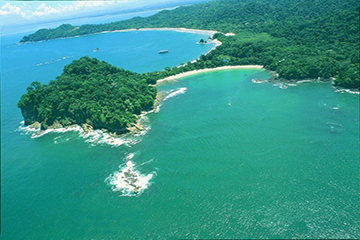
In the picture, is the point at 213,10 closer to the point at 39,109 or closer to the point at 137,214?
the point at 39,109

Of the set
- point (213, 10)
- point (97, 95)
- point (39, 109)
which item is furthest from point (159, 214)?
point (213, 10)

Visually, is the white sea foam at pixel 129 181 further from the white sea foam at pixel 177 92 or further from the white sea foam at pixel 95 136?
the white sea foam at pixel 177 92

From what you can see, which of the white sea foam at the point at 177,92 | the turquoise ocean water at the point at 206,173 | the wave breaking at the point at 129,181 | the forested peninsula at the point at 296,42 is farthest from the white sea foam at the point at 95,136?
the forested peninsula at the point at 296,42

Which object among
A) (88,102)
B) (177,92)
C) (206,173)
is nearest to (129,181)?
(206,173)

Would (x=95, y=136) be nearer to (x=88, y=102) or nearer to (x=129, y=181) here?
(x=88, y=102)

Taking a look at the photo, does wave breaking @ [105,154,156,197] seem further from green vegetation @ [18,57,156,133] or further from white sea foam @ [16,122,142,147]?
green vegetation @ [18,57,156,133]

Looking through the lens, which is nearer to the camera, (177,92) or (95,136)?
(95,136)
